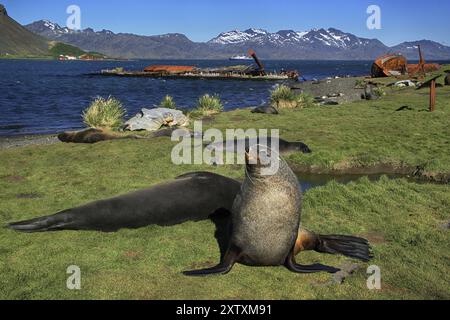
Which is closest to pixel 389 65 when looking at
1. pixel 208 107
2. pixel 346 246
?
pixel 208 107

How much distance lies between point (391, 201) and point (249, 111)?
1550cm

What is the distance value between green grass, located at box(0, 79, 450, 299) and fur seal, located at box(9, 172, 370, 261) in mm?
203

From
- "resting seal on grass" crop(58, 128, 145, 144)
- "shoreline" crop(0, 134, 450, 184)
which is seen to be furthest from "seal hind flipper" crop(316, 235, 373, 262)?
"resting seal on grass" crop(58, 128, 145, 144)

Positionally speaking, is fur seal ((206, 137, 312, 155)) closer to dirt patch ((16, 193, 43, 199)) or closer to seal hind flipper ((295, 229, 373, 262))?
dirt patch ((16, 193, 43, 199))

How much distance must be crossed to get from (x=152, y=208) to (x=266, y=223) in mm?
2380

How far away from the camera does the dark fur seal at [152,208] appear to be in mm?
7621

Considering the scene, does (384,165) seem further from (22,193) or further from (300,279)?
(22,193)

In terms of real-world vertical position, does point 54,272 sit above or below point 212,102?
below

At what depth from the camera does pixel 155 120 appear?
64.3 ft

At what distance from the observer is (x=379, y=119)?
1942 centimetres

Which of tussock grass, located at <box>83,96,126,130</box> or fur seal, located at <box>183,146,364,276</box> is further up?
tussock grass, located at <box>83,96,126,130</box>

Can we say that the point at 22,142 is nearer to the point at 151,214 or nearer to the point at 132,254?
the point at 151,214

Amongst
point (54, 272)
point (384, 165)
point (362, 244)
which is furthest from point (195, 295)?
point (384, 165)

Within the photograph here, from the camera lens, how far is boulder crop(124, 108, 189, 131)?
18909mm
